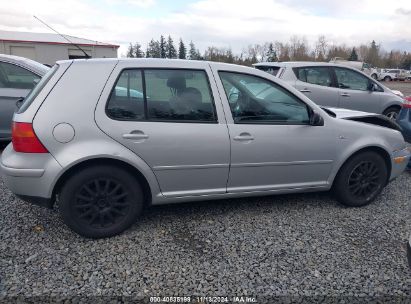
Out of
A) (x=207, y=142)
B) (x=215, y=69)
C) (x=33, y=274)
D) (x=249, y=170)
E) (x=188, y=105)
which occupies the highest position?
(x=215, y=69)

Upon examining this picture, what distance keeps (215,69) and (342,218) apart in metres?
2.06

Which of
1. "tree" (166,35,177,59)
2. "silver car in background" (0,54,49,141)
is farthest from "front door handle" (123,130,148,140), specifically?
"tree" (166,35,177,59)

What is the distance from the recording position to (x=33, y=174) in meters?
2.68

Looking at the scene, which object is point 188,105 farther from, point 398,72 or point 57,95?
point 398,72

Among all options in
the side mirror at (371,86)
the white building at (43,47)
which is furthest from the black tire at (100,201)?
the white building at (43,47)

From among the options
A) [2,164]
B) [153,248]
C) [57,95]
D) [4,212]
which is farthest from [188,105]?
[4,212]

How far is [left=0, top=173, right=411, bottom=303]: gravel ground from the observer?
2355 millimetres

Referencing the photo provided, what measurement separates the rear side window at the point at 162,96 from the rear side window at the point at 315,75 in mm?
4321

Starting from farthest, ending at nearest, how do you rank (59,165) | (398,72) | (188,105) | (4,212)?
1. (398,72)
2. (4,212)
3. (188,105)
4. (59,165)

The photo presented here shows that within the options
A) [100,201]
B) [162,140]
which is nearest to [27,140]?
[100,201]

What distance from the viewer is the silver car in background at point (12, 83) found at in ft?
16.9

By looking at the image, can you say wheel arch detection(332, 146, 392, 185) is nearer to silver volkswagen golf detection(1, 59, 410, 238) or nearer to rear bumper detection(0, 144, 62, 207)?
silver volkswagen golf detection(1, 59, 410, 238)

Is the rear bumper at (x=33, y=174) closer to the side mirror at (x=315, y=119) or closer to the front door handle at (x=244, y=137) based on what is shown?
the front door handle at (x=244, y=137)

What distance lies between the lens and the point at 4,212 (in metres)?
3.38
